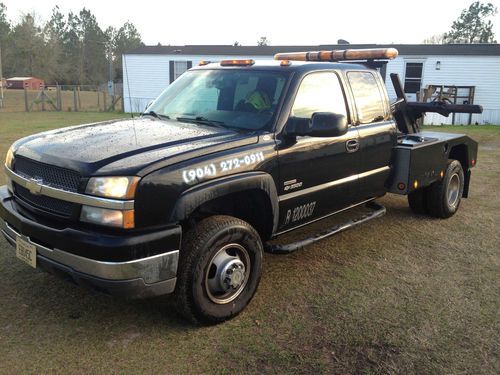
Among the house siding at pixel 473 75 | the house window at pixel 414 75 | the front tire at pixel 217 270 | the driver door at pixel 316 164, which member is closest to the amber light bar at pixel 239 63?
the driver door at pixel 316 164

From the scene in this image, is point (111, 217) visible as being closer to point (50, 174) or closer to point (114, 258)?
point (114, 258)

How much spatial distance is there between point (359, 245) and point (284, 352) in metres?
2.35

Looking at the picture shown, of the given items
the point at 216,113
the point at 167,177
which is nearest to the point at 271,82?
the point at 216,113

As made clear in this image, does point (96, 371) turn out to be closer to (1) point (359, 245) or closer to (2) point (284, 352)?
(2) point (284, 352)

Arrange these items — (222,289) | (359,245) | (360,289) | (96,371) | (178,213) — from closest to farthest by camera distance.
Answer: (96,371)
(178,213)
(222,289)
(360,289)
(359,245)

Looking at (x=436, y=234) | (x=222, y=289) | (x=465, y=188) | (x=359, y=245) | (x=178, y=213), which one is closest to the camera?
(x=178, y=213)

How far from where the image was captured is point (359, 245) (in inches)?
209

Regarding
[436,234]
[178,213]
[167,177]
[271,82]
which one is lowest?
[436,234]

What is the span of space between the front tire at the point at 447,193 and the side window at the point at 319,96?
2.24 m

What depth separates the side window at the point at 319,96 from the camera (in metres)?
4.20

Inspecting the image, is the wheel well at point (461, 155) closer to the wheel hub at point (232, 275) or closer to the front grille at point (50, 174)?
the wheel hub at point (232, 275)

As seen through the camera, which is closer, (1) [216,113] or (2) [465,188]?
(1) [216,113]

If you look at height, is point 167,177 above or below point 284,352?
above

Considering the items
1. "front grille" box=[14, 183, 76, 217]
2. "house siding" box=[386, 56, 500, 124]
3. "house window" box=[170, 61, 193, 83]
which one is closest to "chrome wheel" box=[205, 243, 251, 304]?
"front grille" box=[14, 183, 76, 217]
